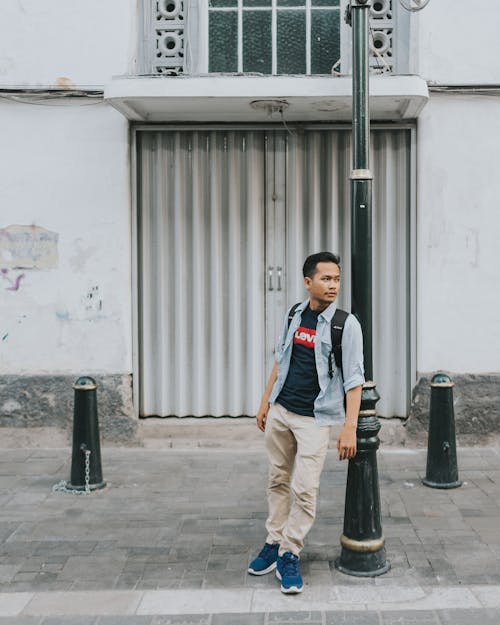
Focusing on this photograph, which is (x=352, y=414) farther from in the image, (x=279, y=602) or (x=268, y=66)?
(x=268, y=66)

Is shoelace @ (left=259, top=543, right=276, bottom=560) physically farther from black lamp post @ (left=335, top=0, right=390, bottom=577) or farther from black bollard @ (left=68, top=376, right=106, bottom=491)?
black bollard @ (left=68, top=376, right=106, bottom=491)

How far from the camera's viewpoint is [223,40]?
7.87 meters

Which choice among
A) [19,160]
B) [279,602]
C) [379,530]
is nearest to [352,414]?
[379,530]

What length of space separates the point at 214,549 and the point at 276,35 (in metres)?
5.18

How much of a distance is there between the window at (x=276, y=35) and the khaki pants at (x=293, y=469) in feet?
14.4

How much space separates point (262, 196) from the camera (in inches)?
314

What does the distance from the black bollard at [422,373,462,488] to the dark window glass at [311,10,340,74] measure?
345cm

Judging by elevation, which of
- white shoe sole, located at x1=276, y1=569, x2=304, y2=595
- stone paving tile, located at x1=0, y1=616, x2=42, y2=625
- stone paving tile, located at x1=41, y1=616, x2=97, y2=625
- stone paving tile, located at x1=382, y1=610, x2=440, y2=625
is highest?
white shoe sole, located at x1=276, y1=569, x2=304, y2=595

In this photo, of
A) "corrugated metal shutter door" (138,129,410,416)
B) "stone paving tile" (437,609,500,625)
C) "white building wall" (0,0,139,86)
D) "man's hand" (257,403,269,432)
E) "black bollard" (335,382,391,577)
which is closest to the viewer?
"stone paving tile" (437,609,500,625)

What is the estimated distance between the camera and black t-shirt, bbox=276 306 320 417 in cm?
457

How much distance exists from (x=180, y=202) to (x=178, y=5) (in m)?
1.99

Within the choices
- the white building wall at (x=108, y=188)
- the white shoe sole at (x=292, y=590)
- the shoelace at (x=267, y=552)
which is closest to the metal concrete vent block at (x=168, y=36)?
the white building wall at (x=108, y=188)

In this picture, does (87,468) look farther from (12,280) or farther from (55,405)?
(12,280)

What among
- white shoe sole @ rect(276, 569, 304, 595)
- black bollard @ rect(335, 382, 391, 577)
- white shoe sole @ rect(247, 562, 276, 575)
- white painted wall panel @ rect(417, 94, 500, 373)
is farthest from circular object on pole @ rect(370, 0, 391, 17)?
white shoe sole @ rect(276, 569, 304, 595)
